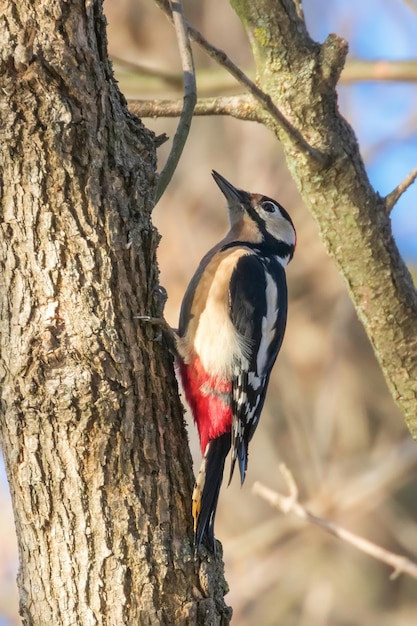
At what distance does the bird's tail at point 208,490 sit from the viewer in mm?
2600

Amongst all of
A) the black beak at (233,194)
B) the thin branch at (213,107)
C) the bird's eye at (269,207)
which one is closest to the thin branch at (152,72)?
the black beak at (233,194)

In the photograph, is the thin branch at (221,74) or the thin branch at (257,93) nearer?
the thin branch at (257,93)

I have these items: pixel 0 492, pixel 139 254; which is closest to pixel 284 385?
pixel 0 492

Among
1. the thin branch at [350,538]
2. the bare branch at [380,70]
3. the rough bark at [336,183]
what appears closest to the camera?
the rough bark at [336,183]

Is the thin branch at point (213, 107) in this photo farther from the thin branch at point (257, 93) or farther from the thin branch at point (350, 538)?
the thin branch at point (350, 538)

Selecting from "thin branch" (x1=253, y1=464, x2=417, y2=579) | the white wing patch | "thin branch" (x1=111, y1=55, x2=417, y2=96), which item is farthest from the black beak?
"thin branch" (x1=253, y1=464, x2=417, y2=579)

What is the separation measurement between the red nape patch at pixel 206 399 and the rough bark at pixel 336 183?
0.72 m

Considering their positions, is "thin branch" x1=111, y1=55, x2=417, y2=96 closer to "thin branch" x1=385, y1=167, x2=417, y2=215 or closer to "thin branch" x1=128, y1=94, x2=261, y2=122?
"thin branch" x1=128, y1=94, x2=261, y2=122

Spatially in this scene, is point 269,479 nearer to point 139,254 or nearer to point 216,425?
point 216,425

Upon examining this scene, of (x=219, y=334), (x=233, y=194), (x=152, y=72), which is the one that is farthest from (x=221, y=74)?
(x=219, y=334)

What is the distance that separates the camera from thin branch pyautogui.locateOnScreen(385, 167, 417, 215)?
3.02 meters

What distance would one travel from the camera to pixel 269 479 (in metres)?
6.75

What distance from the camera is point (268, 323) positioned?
392 cm

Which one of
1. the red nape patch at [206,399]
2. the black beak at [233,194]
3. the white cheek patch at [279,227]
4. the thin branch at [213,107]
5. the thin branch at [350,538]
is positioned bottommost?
the thin branch at [350,538]
